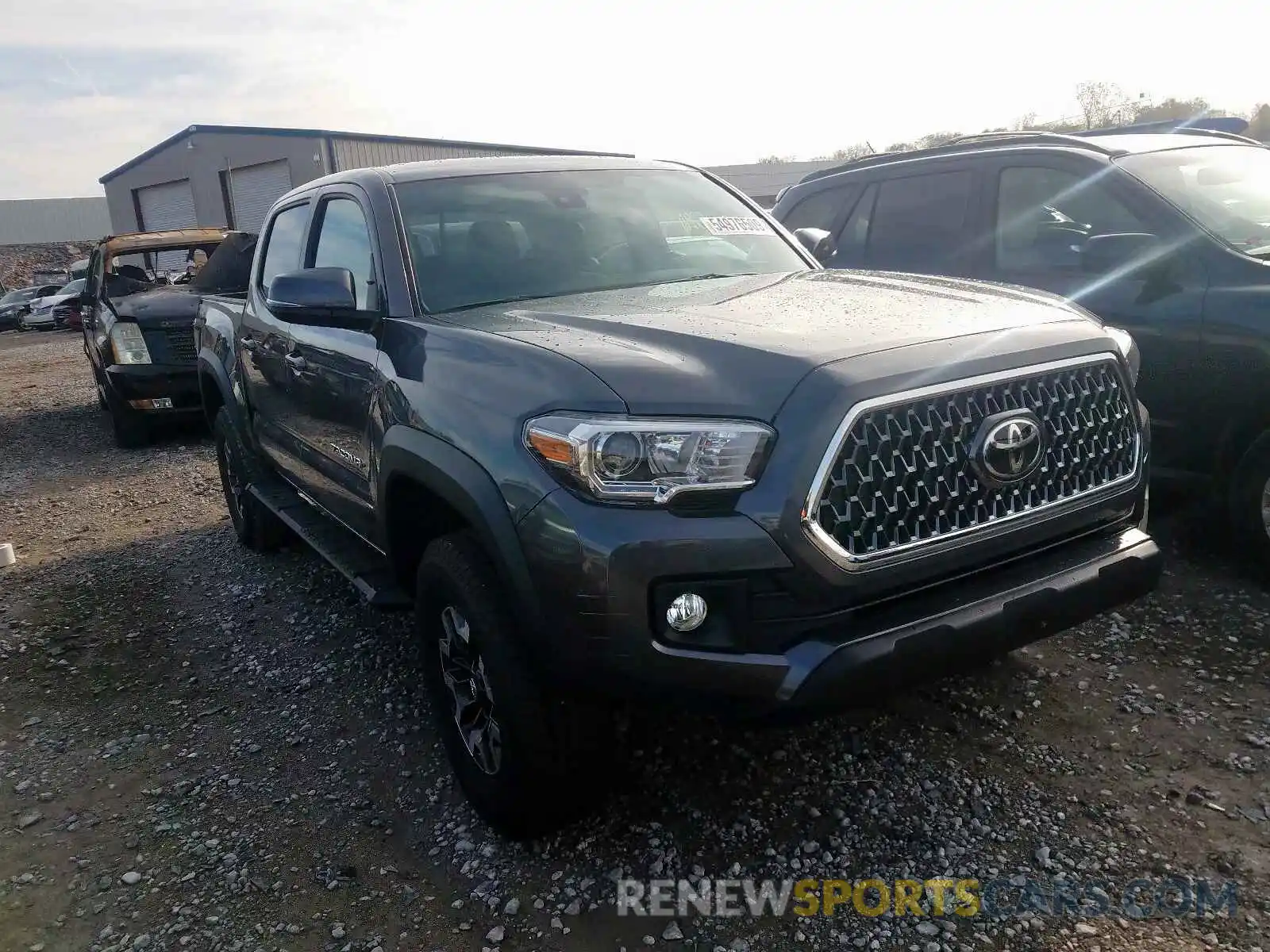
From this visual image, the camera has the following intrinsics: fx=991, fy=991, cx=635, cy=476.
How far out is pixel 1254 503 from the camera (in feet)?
13.2

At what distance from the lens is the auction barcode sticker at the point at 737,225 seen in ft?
13.0

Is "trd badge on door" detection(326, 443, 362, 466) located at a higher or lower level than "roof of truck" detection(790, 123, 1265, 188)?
lower

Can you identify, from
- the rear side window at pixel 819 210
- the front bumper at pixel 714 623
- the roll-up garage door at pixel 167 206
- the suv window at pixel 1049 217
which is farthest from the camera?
the roll-up garage door at pixel 167 206

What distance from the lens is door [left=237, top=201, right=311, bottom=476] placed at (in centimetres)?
439

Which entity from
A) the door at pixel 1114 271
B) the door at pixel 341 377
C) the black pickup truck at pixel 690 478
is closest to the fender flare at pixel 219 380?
the door at pixel 341 377

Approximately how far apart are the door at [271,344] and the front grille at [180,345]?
4446 millimetres

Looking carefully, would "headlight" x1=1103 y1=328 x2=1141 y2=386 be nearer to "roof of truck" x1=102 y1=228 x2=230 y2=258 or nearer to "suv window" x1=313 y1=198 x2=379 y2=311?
"suv window" x1=313 y1=198 x2=379 y2=311

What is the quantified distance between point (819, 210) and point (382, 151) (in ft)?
79.5

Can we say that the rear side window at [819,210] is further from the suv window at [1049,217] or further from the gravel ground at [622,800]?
the gravel ground at [622,800]

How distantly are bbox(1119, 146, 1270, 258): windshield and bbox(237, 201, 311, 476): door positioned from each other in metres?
3.86

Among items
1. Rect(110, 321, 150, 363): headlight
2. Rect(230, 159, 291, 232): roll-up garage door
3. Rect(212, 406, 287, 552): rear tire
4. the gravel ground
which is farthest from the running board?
Rect(230, 159, 291, 232): roll-up garage door

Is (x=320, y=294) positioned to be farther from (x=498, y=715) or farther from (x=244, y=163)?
(x=244, y=163)

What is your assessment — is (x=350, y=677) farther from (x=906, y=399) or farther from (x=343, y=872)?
(x=906, y=399)

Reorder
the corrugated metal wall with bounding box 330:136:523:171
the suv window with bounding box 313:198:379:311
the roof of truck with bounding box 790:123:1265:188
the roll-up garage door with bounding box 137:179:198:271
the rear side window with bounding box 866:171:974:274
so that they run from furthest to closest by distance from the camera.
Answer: the roll-up garage door with bounding box 137:179:198:271 < the corrugated metal wall with bounding box 330:136:523:171 < the rear side window with bounding box 866:171:974:274 < the roof of truck with bounding box 790:123:1265:188 < the suv window with bounding box 313:198:379:311
